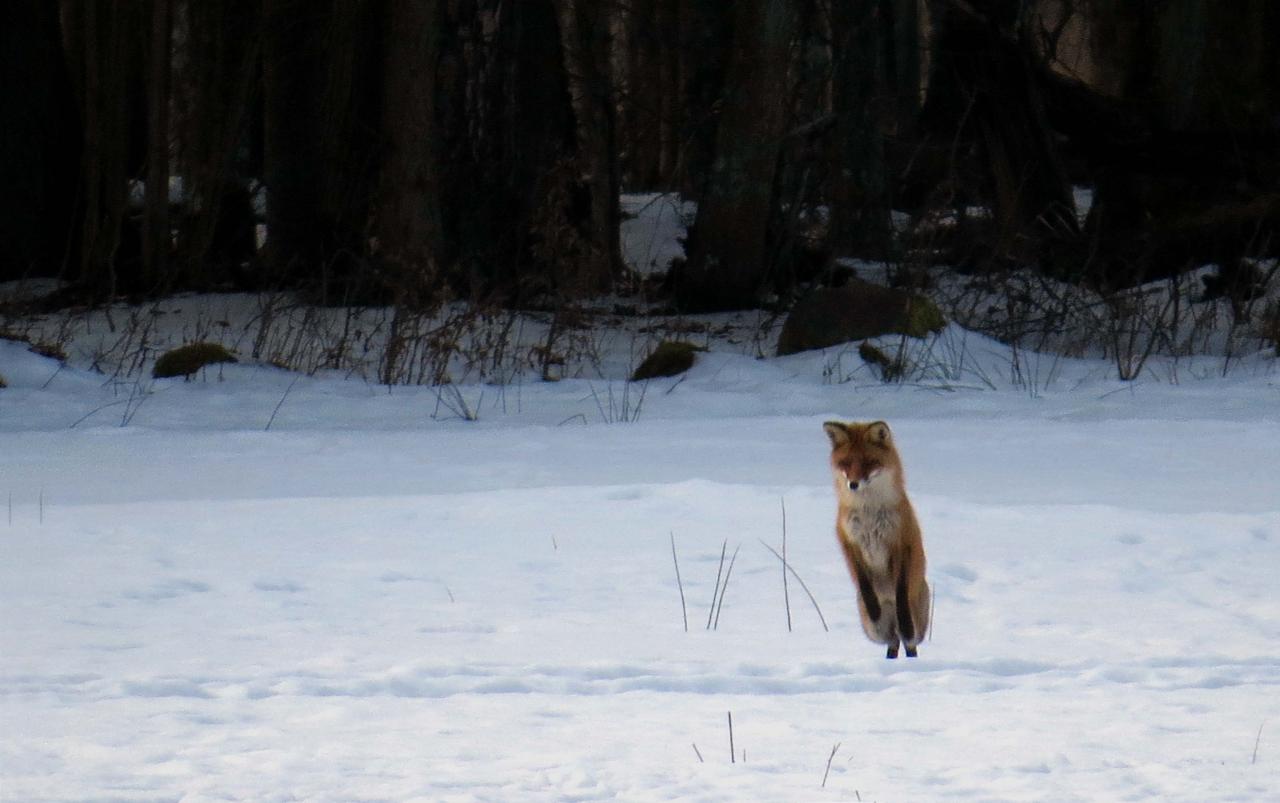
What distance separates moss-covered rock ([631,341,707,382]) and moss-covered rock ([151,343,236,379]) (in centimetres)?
275

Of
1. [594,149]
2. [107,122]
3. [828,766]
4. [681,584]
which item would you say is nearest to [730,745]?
[828,766]

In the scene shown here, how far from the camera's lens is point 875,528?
3.74 metres

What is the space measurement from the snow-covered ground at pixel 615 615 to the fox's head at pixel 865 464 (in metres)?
0.52

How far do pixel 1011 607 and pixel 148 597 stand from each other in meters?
2.60

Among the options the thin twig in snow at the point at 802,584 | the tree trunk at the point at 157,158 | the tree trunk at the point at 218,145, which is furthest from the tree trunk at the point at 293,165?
the thin twig in snow at the point at 802,584

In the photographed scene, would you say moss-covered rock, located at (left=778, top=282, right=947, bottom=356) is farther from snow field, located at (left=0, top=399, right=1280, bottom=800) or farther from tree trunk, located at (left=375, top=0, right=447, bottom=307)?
snow field, located at (left=0, top=399, right=1280, bottom=800)

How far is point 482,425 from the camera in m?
8.85

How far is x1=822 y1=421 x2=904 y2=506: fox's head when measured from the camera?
3.69 m

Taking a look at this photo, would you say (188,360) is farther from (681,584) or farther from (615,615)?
(615,615)

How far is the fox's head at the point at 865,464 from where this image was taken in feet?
12.1

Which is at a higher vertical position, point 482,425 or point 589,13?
point 589,13

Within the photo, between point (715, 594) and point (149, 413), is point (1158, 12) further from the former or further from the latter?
point (715, 594)

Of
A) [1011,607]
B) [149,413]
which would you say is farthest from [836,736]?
[149,413]

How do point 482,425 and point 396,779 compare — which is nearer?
point 396,779
